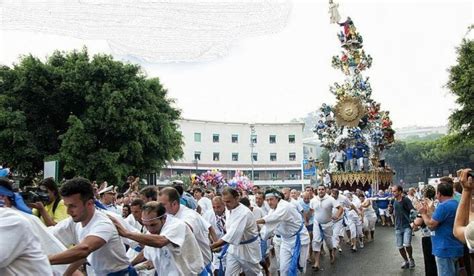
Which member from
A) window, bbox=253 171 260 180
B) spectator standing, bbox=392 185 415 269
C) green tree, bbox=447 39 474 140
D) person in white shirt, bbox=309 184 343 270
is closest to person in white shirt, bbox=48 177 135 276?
spectator standing, bbox=392 185 415 269

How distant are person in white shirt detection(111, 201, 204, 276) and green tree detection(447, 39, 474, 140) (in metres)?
23.0

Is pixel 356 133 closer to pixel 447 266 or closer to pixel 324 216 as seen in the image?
pixel 324 216

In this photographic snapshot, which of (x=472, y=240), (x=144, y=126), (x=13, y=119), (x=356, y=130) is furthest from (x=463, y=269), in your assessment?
(x=356, y=130)

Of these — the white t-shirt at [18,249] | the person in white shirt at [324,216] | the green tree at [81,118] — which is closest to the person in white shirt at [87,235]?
the white t-shirt at [18,249]

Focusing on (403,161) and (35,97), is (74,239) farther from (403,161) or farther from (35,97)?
(403,161)

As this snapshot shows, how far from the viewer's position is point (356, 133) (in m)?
35.6

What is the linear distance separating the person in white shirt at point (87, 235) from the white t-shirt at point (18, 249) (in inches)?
20.0

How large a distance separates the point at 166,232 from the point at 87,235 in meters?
0.89

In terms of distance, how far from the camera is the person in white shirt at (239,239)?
7391 mm

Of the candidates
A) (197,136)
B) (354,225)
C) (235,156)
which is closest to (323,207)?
(354,225)

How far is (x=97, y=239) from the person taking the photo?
14.2 feet

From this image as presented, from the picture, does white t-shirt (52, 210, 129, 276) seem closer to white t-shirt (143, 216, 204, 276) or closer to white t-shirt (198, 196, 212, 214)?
white t-shirt (143, 216, 204, 276)

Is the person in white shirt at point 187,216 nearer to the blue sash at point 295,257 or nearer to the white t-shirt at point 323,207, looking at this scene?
the blue sash at point 295,257

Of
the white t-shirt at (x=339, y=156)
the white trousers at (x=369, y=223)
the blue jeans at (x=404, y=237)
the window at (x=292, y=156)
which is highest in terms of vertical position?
the window at (x=292, y=156)
